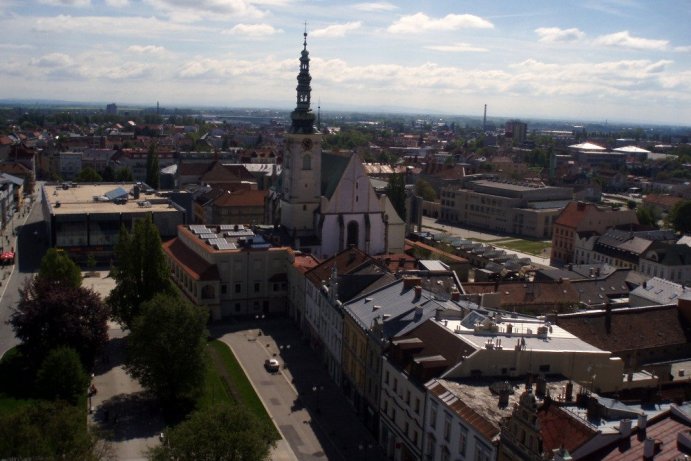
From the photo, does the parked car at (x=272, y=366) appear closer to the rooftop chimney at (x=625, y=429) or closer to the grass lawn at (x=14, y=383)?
the grass lawn at (x=14, y=383)

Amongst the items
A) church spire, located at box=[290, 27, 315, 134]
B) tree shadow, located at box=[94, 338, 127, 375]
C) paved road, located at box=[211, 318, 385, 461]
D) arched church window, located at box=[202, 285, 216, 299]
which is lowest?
tree shadow, located at box=[94, 338, 127, 375]

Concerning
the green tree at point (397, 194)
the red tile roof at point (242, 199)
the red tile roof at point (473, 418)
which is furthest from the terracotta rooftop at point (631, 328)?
the red tile roof at point (242, 199)

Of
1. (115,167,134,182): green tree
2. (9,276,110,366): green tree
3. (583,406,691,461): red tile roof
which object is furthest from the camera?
(115,167,134,182): green tree

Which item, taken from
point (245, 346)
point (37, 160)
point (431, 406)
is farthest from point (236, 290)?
point (37, 160)

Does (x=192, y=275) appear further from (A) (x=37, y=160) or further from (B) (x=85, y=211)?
(A) (x=37, y=160)

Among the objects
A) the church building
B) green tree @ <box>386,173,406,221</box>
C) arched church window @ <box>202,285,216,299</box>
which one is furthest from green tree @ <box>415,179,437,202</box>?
arched church window @ <box>202,285,216,299</box>

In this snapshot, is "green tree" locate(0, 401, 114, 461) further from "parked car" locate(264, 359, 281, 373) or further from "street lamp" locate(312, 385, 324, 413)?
"parked car" locate(264, 359, 281, 373)

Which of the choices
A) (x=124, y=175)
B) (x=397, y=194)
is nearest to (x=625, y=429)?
(x=397, y=194)
